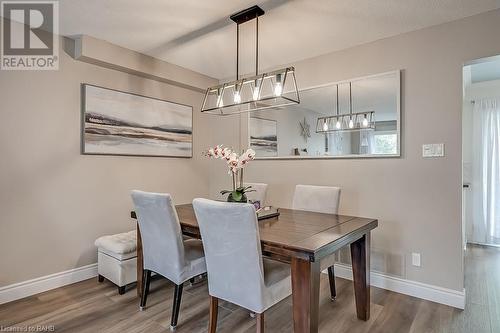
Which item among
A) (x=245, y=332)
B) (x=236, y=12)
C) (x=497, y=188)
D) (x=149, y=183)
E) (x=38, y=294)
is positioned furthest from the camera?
(x=497, y=188)

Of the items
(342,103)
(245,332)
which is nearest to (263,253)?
(245,332)

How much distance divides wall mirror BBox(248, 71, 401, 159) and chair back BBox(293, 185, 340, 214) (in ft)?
1.74

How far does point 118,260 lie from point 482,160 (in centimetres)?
484

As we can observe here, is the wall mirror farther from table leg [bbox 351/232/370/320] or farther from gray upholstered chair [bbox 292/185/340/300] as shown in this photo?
table leg [bbox 351/232/370/320]

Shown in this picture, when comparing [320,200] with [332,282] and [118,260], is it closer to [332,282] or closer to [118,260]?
[332,282]

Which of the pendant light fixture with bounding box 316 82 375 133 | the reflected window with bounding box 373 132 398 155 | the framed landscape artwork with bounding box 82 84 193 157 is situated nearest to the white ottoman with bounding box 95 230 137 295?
the framed landscape artwork with bounding box 82 84 193 157

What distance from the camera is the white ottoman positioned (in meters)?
2.55

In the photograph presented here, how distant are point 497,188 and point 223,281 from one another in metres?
4.24

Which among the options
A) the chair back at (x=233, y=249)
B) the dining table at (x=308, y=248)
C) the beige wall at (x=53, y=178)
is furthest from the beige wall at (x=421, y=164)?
the beige wall at (x=53, y=178)

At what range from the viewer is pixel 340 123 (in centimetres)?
306

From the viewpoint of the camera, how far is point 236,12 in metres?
2.33

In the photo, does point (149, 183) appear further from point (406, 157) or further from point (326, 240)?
point (406, 157)

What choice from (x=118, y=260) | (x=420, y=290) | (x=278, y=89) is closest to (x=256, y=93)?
(x=278, y=89)

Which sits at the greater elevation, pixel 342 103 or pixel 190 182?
pixel 342 103
